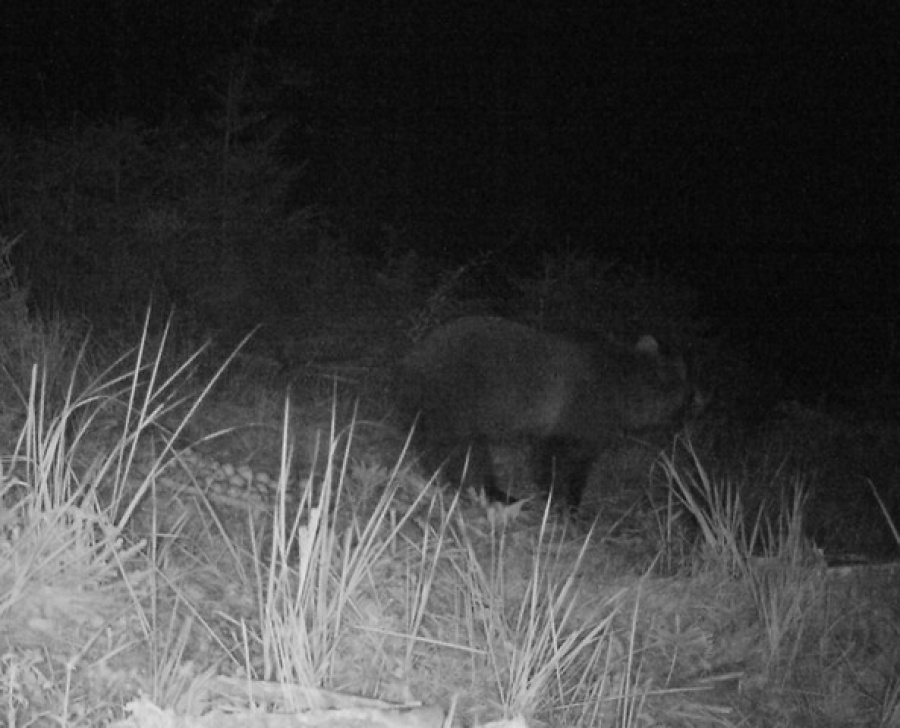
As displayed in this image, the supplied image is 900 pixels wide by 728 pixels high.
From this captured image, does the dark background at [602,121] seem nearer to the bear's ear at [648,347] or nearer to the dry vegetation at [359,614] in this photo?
the bear's ear at [648,347]

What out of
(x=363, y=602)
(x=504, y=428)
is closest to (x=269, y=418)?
(x=504, y=428)

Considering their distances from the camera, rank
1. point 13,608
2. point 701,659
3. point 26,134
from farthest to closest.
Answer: point 26,134 → point 701,659 → point 13,608

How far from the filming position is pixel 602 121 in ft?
51.8

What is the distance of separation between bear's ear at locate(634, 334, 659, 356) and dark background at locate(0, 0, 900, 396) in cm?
552

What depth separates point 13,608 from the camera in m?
3.02

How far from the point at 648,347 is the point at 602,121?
29.9 ft

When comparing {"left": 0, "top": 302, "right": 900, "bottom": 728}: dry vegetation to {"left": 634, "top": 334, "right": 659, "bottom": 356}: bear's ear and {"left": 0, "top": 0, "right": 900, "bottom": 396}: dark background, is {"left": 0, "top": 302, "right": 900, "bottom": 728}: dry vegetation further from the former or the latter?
{"left": 0, "top": 0, "right": 900, "bottom": 396}: dark background

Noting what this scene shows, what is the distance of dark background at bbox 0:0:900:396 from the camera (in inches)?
496

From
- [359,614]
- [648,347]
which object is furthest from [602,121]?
[359,614]

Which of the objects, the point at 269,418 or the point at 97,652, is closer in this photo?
the point at 97,652

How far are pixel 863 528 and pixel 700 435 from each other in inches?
64.1

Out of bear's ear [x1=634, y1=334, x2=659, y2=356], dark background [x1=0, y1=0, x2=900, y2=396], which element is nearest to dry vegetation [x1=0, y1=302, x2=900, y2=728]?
bear's ear [x1=634, y1=334, x2=659, y2=356]

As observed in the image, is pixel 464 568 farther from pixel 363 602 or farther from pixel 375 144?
pixel 375 144

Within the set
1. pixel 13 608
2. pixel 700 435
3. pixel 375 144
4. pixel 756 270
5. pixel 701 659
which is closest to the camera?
pixel 13 608
